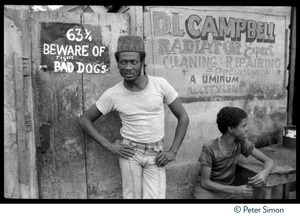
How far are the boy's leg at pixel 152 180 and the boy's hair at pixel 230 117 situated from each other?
70cm

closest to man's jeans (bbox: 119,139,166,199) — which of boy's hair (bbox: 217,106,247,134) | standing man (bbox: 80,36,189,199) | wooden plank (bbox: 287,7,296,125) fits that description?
standing man (bbox: 80,36,189,199)

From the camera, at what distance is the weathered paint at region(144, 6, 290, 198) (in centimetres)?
293

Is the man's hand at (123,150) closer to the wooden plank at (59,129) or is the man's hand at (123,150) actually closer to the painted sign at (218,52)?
the wooden plank at (59,129)

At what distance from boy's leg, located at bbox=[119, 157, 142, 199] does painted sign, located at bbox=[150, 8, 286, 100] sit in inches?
38.5

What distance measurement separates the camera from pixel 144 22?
282 cm

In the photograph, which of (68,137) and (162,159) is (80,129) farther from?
(162,159)

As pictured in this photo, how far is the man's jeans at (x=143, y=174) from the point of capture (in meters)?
2.46

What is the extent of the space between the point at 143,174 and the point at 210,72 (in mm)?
1360

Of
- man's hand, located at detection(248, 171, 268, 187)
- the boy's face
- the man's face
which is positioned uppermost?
the man's face

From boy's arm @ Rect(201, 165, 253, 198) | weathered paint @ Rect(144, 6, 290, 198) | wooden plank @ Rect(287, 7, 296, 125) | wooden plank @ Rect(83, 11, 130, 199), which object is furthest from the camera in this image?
wooden plank @ Rect(287, 7, 296, 125)

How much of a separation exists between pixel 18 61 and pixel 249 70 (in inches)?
95.5

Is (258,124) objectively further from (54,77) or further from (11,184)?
(11,184)

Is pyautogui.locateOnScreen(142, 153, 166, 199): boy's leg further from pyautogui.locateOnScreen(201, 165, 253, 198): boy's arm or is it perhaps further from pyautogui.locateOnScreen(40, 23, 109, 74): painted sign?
pyautogui.locateOnScreen(40, 23, 109, 74): painted sign
